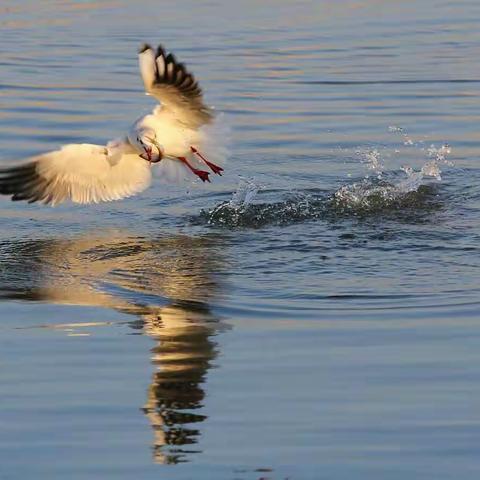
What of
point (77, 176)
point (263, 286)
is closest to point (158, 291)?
point (263, 286)

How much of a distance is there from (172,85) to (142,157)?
2.32 feet

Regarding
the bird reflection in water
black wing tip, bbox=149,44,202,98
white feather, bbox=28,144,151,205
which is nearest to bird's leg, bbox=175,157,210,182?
white feather, bbox=28,144,151,205

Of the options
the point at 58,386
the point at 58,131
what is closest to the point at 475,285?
the point at 58,386

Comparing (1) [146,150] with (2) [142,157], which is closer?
(1) [146,150]

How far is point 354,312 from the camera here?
7457 mm

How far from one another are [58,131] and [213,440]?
768 centimetres

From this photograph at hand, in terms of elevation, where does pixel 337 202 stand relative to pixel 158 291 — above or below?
above

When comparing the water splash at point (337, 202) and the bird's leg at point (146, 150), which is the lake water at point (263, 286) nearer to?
the water splash at point (337, 202)

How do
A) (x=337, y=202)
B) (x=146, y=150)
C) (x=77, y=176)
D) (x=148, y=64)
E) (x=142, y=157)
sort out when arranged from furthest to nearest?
(x=337, y=202), (x=77, y=176), (x=142, y=157), (x=146, y=150), (x=148, y=64)

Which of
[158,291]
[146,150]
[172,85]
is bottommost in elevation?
[158,291]

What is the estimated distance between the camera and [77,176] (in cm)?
997

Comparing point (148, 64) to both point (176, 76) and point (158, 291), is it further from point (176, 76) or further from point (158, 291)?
point (158, 291)

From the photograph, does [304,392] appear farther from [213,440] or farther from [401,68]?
[401,68]

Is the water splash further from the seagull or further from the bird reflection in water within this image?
the bird reflection in water
